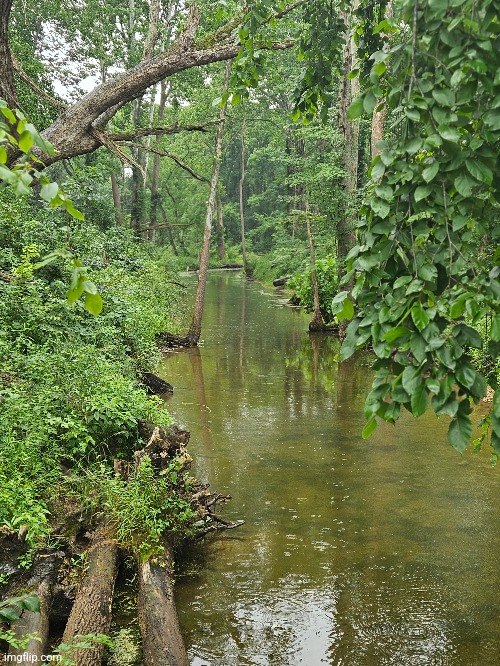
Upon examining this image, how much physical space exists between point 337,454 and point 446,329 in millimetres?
6632

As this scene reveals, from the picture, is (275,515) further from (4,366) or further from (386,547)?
(4,366)

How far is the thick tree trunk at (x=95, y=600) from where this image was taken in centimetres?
415

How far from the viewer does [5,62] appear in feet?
24.6

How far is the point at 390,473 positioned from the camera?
8.27 m

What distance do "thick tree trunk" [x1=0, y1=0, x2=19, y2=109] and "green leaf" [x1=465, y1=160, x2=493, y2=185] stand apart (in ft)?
19.9

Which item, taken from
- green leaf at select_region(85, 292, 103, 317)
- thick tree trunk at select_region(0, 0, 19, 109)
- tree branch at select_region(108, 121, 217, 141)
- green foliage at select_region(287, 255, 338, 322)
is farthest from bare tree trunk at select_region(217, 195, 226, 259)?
green leaf at select_region(85, 292, 103, 317)

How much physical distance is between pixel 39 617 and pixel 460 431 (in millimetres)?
3233

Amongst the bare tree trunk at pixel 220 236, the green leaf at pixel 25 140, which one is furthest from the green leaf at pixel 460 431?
the bare tree trunk at pixel 220 236

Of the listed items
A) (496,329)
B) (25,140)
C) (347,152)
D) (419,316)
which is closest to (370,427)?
(419,316)

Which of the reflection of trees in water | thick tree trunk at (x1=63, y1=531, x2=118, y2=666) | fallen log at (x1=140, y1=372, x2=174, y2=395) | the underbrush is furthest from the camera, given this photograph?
the reflection of trees in water

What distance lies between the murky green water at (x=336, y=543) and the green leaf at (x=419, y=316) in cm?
321

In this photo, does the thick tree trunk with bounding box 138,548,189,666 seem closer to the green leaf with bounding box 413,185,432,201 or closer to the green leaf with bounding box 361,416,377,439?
the green leaf with bounding box 361,416,377,439

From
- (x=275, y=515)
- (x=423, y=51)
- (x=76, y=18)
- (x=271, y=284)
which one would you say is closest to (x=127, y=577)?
(x=275, y=515)

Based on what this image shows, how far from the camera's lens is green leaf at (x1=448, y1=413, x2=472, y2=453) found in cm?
237
